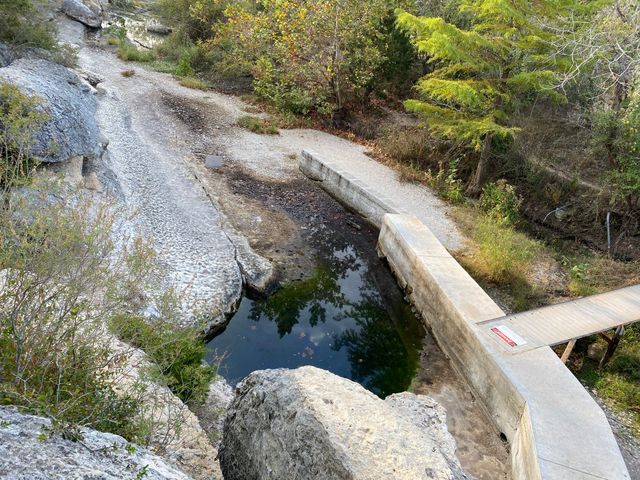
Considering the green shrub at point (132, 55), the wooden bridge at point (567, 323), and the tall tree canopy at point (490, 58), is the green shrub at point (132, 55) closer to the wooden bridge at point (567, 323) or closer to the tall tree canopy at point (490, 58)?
the tall tree canopy at point (490, 58)

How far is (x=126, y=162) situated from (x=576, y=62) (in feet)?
31.3

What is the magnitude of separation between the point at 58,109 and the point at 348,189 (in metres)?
6.25

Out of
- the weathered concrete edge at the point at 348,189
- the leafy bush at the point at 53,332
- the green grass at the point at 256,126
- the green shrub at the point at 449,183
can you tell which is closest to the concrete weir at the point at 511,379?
the weathered concrete edge at the point at 348,189

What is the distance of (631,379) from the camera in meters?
6.63

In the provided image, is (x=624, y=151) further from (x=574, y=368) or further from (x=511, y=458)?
(x=511, y=458)

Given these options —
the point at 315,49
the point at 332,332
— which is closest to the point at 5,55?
the point at 332,332

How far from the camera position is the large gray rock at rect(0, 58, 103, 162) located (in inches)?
297

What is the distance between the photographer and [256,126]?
14844mm

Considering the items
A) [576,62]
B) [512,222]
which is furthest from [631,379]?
[576,62]

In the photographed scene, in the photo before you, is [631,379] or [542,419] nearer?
[542,419]

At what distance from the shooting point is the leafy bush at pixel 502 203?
422 inches

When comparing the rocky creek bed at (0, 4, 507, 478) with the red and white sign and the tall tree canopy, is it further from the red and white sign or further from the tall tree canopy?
the tall tree canopy

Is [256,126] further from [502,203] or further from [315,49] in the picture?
[502,203]

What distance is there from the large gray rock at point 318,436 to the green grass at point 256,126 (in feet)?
38.6
